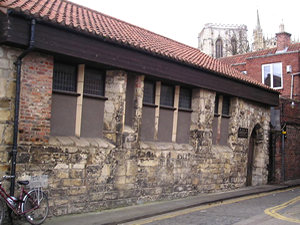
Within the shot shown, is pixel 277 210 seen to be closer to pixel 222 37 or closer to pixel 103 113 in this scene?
pixel 103 113

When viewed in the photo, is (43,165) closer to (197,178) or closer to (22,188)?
(22,188)

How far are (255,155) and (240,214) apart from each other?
8.34 metres

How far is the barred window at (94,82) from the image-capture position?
9.95 m

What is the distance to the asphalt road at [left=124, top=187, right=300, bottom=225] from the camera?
8805 millimetres

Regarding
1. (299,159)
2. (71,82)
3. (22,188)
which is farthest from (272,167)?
(22,188)

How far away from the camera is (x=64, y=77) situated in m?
9.42

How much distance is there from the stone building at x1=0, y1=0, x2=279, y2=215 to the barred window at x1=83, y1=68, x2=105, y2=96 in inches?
1.1

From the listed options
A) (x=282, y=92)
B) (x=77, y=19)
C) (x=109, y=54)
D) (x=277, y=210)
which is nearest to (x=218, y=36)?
(x=282, y=92)

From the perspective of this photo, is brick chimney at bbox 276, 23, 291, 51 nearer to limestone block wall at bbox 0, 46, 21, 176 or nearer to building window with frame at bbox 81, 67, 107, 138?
building window with frame at bbox 81, 67, 107, 138

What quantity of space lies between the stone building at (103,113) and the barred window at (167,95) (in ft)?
0.12

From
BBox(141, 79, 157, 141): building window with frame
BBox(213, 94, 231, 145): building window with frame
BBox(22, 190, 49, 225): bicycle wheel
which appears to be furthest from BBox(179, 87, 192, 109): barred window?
BBox(22, 190, 49, 225): bicycle wheel

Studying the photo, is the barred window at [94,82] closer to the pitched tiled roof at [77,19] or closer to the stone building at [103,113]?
the stone building at [103,113]

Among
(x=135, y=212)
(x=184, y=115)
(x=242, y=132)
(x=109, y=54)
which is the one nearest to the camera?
(x=135, y=212)

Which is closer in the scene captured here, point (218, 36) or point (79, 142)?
point (79, 142)
